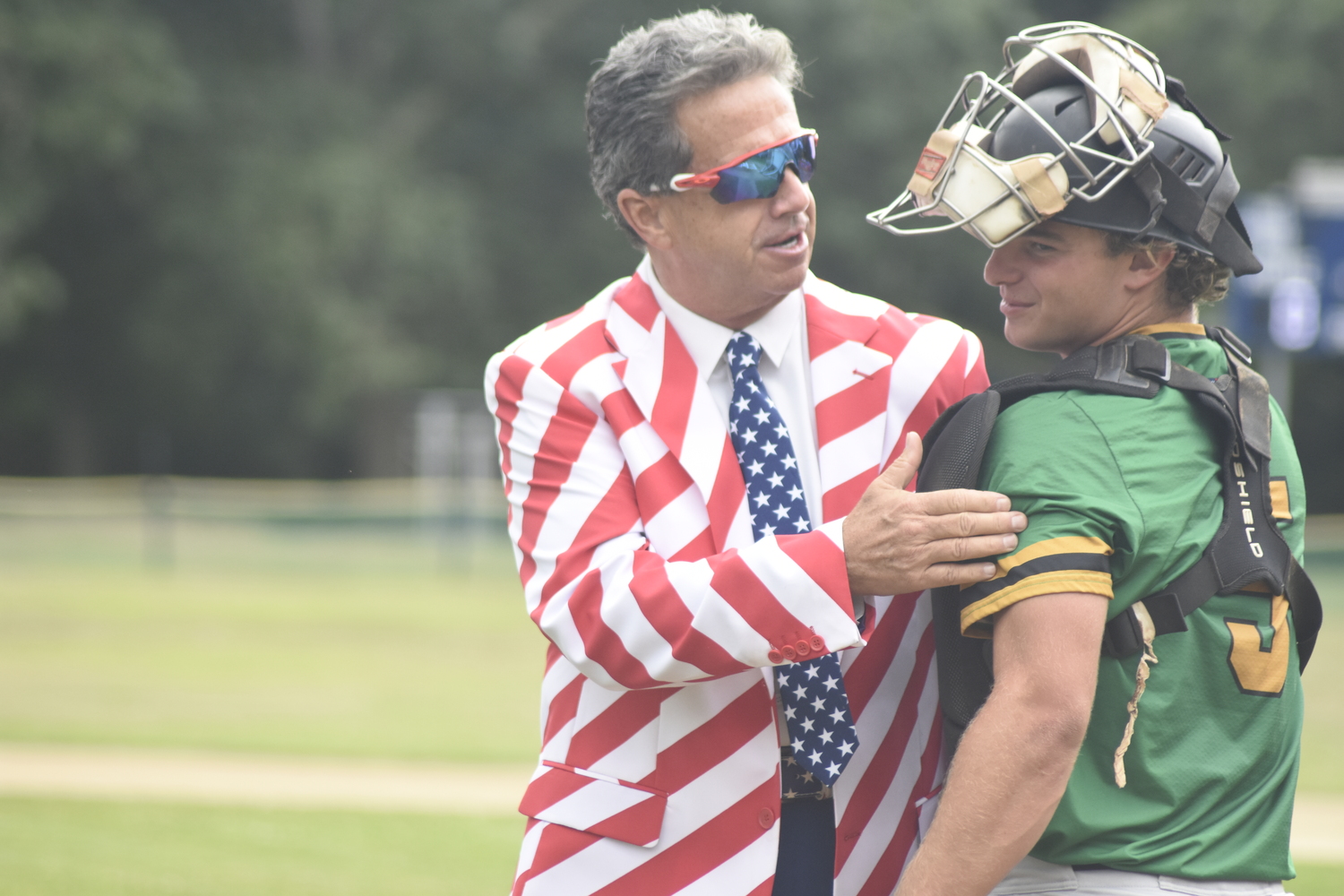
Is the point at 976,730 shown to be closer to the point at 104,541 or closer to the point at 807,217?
the point at 807,217

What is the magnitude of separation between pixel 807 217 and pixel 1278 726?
1.06 meters

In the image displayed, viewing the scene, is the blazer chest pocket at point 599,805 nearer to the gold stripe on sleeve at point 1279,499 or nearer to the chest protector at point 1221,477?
the chest protector at point 1221,477

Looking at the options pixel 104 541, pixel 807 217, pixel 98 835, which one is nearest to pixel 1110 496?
pixel 807 217

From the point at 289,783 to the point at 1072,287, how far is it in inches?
266

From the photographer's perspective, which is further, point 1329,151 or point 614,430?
point 1329,151

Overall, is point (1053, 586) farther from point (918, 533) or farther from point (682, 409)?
point (682, 409)

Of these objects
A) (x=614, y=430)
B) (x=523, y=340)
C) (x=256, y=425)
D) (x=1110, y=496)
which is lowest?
Result: (x=1110, y=496)

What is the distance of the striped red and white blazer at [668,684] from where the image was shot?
2.14 meters

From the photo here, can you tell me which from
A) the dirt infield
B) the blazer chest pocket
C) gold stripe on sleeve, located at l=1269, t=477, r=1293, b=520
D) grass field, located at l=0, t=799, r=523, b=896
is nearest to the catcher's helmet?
gold stripe on sleeve, located at l=1269, t=477, r=1293, b=520

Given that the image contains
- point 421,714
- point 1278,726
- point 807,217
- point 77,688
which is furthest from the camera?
point 77,688

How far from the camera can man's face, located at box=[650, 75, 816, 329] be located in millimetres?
2346

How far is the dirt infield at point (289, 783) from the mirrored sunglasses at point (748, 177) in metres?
5.41

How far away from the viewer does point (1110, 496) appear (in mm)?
1670

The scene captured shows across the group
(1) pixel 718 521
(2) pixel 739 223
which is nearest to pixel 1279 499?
(1) pixel 718 521
